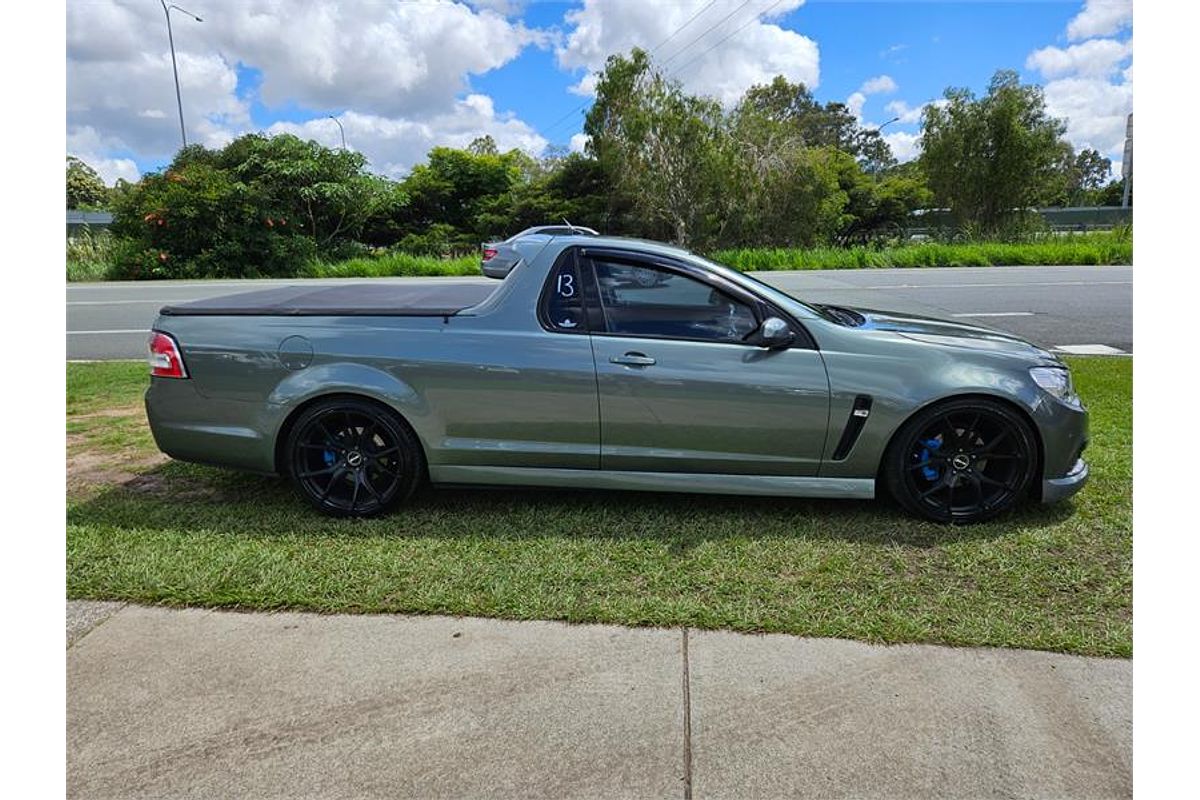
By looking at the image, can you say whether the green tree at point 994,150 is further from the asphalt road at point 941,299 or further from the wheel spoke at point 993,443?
the wheel spoke at point 993,443

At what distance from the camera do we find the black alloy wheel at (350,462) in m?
4.05

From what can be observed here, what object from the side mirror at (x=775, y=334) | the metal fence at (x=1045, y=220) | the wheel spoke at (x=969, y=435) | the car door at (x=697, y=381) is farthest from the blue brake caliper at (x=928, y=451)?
the metal fence at (x=1045, y=220)

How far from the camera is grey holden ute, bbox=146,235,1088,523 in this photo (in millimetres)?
3840

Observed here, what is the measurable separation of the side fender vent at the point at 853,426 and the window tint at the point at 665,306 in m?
0.65

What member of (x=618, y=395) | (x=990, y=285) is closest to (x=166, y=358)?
(x=618, y=395)

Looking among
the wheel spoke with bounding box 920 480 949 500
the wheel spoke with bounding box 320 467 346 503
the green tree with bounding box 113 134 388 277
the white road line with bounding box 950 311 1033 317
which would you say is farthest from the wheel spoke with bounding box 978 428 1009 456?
the green tree with bounding box 113 134 388 277

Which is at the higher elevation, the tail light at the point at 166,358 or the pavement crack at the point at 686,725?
the tail light at the point at 166,358

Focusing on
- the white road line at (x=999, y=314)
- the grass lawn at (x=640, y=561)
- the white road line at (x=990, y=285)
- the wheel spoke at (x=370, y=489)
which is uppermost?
the white road line at (x=990, y=285)

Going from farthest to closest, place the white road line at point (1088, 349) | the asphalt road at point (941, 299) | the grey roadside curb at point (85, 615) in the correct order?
the asphalt road at point (941, 299), the white road line at point (1088, 349), the grey roadside curb at point (85, 615)

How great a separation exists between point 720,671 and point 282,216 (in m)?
23.4

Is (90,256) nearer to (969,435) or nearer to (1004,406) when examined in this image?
(969,435)

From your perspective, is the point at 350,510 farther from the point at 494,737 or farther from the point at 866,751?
the point at 866,751

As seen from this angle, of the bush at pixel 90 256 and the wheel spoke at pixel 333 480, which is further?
the bush at pixel 90 256

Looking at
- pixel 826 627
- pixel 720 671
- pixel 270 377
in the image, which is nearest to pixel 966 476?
pixel 826 627
